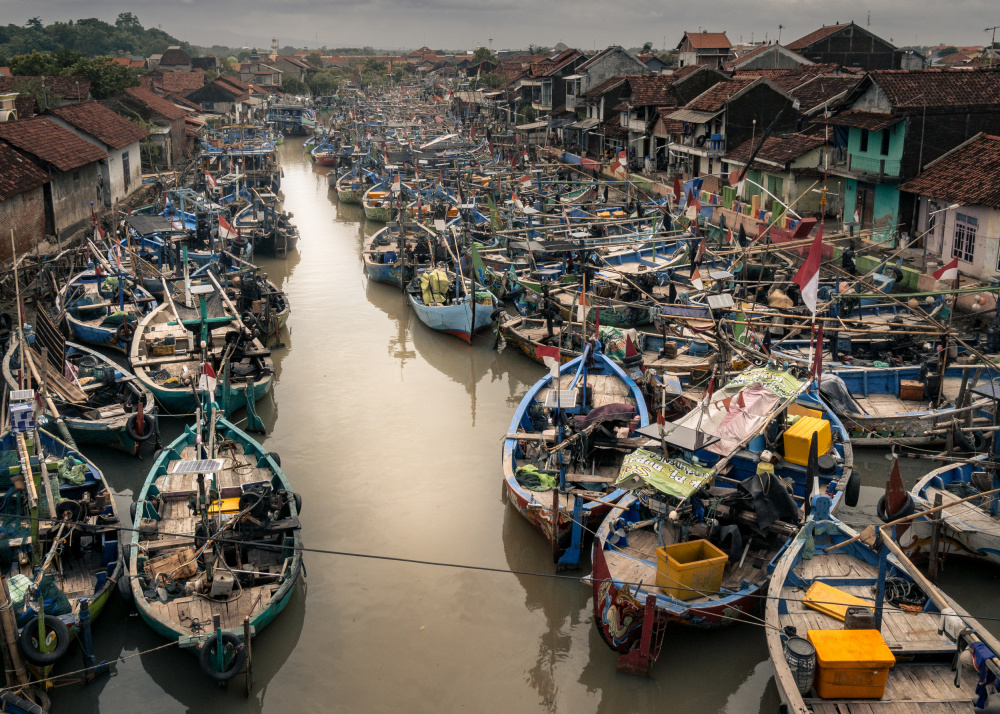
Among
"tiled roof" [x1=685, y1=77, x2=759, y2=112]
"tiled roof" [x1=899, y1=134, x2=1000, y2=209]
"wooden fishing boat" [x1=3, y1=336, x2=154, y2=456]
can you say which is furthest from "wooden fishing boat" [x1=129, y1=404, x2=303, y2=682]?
"tiled roof" [x1=685, y1=77, x2=759, y2=112]

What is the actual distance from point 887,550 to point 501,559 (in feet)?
23.5

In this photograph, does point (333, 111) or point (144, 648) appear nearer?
point (144, 648)

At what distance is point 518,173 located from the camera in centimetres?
4978

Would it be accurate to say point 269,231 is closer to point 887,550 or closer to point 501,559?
point 501,559

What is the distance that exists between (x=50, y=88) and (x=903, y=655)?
2228 inches

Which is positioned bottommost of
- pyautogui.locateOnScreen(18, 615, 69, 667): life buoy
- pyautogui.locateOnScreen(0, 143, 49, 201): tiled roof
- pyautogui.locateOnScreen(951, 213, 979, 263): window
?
pyautogui.locateOnScreen(18, 615, 69, 667): life buoy

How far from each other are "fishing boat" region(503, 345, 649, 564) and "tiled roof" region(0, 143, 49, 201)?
21161 mm

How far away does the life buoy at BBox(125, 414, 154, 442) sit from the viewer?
19.3 m

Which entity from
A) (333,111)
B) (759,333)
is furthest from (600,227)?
(333,111)

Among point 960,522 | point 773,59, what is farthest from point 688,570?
point 773,59

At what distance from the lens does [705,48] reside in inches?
2670

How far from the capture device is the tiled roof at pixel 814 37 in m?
58.9

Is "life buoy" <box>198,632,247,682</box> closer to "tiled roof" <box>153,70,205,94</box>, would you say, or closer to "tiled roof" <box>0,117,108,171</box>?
"tiled roof" <box>0,117,108,171</box>

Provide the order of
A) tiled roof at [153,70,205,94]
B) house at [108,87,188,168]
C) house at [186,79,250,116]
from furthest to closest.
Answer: tiled roof at [153,70,205,94] → house at [186,79,250,116] → house at [108,87,188,168]
